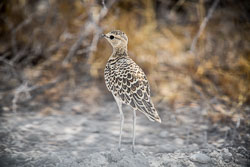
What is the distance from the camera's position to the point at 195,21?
15.7 feet

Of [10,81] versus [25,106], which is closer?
[25,106]

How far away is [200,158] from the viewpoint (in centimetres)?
223

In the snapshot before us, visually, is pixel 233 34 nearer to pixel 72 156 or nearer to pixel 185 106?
pixel 185 106

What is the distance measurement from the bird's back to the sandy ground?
440 millimetres

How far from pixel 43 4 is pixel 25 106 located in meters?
2.34

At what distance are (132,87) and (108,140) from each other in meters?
0.85

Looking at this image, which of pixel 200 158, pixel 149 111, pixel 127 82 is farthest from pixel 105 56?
pixel 200 158

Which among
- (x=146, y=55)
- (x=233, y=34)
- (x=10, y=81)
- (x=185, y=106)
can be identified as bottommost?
(x=185, y=106)

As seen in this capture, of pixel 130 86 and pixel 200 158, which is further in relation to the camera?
pixel 200 158

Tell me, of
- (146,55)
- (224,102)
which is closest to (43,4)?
(146,55)

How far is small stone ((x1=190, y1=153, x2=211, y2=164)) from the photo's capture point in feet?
7.27

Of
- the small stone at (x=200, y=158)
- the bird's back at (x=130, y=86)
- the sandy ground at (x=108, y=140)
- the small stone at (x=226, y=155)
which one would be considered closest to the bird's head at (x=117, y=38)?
the bird's back at (x=130, y=86)

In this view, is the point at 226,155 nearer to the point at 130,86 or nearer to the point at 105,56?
the point at 130,86

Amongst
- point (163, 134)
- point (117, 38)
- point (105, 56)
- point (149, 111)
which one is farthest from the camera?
point (105, 56)
